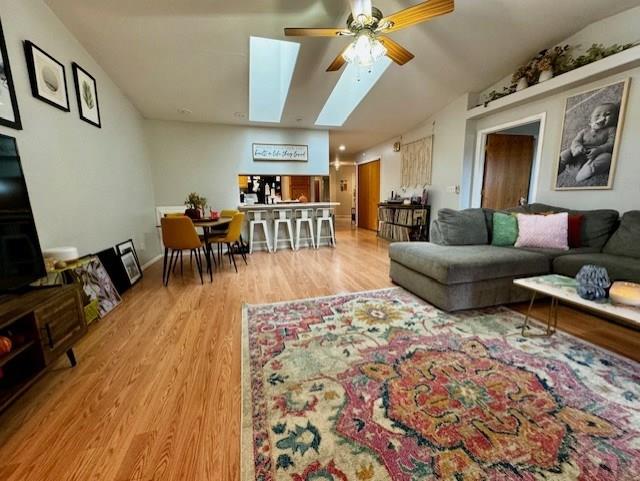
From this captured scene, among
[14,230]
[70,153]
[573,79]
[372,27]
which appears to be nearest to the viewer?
[14,230]

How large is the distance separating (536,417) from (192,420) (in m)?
1.65

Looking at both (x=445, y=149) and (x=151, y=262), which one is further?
(x=445, y=149)

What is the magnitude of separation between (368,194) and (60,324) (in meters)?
7.49

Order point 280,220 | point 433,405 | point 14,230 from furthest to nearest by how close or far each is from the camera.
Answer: point 280,220
point 14,230
point 433,405

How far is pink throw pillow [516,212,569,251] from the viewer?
2.66 meters

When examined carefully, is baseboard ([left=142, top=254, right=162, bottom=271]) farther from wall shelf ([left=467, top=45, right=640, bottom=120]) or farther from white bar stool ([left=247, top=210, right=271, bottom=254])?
wall shelf ([left=467, top=45, right=640, bottom=120])

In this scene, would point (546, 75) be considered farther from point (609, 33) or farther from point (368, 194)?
point (368, 194)

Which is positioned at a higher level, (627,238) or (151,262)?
(627,238)

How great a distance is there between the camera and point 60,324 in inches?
58.3

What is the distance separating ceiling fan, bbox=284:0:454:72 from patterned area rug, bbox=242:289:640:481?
238 cm

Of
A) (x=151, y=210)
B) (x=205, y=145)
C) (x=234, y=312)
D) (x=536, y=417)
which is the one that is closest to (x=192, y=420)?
(x=234, y=312)

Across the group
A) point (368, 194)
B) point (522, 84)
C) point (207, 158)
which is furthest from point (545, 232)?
Answer: point (368, 194)

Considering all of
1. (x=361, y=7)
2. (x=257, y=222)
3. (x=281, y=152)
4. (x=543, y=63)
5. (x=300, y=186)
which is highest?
(x=543, y=63)

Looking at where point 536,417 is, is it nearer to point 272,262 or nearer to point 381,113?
point 272,262
